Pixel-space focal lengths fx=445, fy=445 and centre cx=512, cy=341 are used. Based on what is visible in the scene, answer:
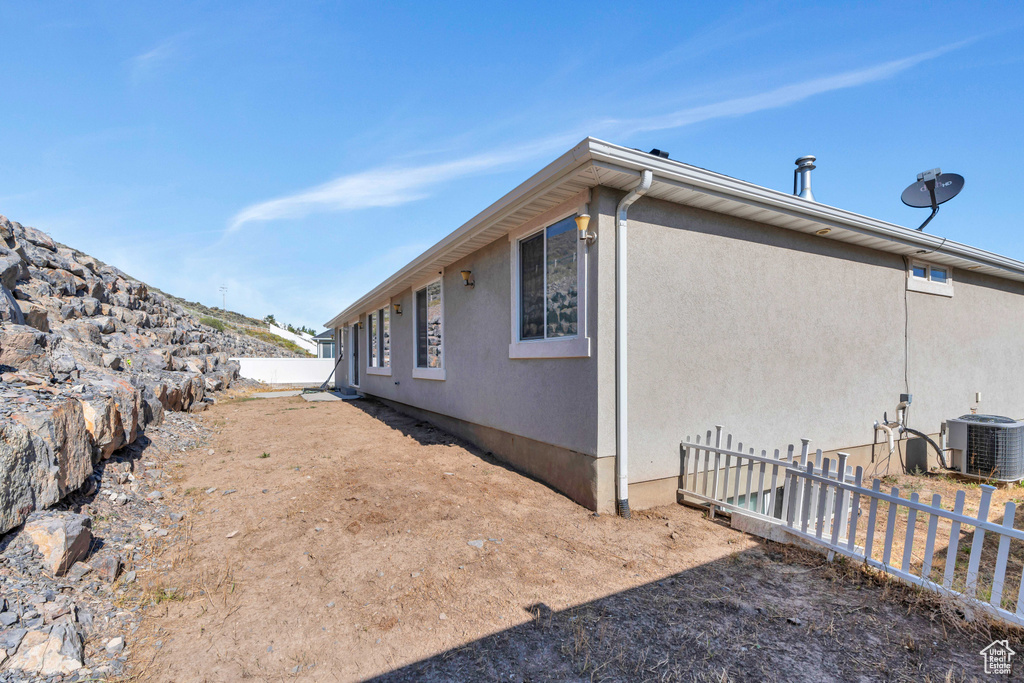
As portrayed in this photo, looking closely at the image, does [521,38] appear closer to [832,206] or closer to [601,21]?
[601,21]

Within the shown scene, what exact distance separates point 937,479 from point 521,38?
964cm

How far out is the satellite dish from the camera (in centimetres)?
705

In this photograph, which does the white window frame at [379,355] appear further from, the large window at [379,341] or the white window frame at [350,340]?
the white window frame at [350,340]

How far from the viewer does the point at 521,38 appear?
754 cm

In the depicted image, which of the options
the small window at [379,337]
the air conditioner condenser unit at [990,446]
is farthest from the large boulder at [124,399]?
the air conditioner condenser unit at [990,446]

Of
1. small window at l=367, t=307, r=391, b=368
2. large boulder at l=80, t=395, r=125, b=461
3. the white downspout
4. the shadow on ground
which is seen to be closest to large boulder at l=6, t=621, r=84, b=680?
the shadow on ground

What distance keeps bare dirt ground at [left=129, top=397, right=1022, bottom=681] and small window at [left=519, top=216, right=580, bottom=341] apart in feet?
6.18

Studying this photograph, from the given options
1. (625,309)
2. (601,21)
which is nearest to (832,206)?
(625,309)

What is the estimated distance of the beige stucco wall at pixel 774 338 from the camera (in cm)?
467

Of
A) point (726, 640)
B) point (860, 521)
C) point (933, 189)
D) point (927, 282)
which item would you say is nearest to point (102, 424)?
point (726, 640)

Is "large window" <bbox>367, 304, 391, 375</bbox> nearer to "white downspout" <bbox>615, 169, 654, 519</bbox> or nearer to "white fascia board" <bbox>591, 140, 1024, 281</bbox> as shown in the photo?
"white downspout" <bbox>615, 169, 654, 519</bbox>

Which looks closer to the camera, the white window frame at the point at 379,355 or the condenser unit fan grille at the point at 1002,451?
the condenser unit fan grille at the point at 1002,451

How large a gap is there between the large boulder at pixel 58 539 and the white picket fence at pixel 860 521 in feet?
16.1

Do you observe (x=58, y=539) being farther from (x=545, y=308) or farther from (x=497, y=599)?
(x=545, y=308)
